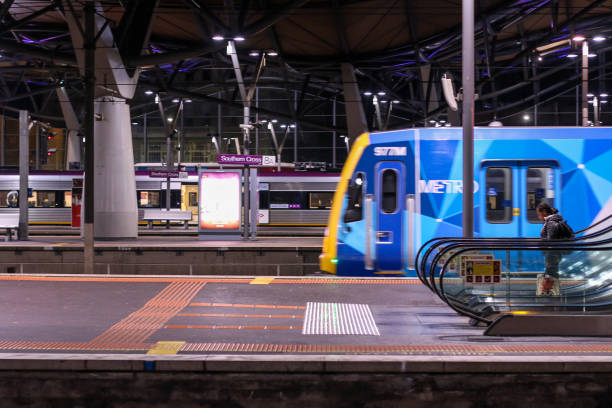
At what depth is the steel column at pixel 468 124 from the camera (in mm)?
10375

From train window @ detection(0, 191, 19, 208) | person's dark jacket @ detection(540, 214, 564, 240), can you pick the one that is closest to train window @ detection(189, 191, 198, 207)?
train window @ detection(0, 191, 19, 208)

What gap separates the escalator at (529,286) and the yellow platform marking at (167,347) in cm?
297

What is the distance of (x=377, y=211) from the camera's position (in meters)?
12.5

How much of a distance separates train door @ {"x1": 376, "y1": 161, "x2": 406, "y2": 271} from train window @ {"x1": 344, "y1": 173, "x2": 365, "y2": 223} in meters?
0.32

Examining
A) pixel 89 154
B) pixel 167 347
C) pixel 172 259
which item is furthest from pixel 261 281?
pixel 172 259

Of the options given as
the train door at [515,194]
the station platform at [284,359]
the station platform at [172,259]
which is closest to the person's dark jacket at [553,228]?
the station platform at [284,359]

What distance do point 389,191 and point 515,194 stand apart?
7.76ft

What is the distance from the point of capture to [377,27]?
3288cm

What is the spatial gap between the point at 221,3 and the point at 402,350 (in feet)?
85.6

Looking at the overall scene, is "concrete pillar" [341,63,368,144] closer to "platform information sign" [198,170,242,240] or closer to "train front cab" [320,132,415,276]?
"platform information sign" [198,170,242,240]

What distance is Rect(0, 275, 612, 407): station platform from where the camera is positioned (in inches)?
245

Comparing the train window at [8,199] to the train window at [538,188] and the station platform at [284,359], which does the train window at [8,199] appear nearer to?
the station platform at [284,359]

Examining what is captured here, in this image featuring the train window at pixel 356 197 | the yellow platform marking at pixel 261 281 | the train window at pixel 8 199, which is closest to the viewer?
the yellow platform marking at pixel 261 281

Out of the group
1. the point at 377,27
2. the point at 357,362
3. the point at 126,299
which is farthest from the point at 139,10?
the point at 357,362
